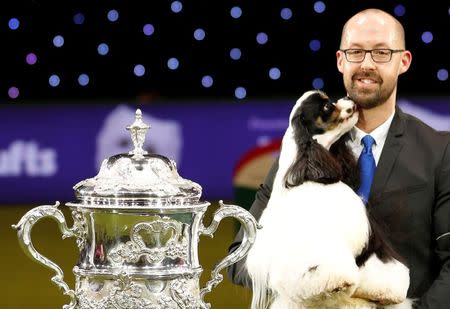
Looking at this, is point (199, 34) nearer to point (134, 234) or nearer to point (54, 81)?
point (54, 81)

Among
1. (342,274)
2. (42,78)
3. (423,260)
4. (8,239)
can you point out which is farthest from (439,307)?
(42,78)

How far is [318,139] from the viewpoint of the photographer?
9.33 feet

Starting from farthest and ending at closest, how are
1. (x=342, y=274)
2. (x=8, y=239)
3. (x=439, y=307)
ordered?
(x=8, y=239), (x=439, y=307), (x=342, y=274)

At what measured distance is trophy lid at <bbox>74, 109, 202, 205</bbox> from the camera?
7.43 ft

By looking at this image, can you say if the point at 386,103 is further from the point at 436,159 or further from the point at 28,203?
the point at 28,203

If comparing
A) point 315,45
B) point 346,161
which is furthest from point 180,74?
point 346,161

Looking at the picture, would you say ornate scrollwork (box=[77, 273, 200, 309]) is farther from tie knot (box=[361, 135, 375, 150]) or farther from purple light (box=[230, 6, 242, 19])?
purple light (box=[230, 6, 242, 19])

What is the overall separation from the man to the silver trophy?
0.59m

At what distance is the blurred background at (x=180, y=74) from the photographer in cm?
720

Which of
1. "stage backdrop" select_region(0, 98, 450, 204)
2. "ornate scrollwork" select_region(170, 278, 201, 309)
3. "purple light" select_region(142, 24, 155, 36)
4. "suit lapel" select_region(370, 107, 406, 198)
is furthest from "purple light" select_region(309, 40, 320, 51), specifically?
"ornate scrollwork" select_region(170, 278, 201, 309)

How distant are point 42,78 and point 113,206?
552 cm

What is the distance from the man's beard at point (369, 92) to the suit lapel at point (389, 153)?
0.30 feet

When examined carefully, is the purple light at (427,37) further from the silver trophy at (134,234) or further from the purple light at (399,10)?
the silver trophy at (134,234)

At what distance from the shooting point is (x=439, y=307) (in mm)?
2869
